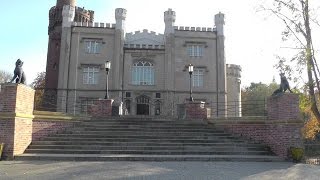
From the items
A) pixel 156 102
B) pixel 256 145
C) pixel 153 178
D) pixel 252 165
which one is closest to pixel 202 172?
pixel 153 178

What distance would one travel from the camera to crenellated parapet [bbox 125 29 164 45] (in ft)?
127

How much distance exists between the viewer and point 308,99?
18203mm

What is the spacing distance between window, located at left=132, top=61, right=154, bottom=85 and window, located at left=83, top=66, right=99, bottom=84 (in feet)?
11.3

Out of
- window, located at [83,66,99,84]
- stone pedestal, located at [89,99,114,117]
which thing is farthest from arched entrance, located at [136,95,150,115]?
stone pedestal, located at [89,99,114,117]

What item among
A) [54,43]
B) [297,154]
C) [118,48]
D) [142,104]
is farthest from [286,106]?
[54,43]

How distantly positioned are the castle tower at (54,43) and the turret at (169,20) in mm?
9486

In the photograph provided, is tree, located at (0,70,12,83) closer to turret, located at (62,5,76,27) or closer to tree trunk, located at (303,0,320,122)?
turret, located at (62,5,76,27)

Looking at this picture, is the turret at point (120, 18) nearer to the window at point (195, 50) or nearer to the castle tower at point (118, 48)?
the castle tower at point (118, 48)

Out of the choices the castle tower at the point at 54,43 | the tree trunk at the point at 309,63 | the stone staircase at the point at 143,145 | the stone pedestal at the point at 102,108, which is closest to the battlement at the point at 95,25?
the castle tower at the point at 54,43

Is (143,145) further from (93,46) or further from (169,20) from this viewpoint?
(169,20)

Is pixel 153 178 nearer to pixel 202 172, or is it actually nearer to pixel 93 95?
pixel 202 172

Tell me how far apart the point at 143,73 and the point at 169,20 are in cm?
577

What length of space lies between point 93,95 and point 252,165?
25.1 meters

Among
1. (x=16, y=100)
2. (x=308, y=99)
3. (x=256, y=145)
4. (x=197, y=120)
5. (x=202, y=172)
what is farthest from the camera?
(x=197, y=120)
